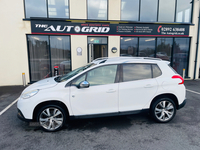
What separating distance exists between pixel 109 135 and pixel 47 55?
269 inches

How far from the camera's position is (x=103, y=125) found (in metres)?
3.66

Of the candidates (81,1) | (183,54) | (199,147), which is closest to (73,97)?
(199,147)

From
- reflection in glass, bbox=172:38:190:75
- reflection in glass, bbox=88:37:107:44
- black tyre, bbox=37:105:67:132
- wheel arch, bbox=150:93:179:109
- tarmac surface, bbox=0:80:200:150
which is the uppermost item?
reflection in glass, bbox=88:37:107:44

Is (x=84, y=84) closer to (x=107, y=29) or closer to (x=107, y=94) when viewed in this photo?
(x=107, y=94)

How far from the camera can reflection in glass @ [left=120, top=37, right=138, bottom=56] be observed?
29.3ft

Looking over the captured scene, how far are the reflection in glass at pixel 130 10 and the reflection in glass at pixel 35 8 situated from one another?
4700mm

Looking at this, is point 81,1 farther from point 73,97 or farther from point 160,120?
point 160,120

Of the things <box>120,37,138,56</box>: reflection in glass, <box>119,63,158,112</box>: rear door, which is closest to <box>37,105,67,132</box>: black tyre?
<box>119,63,158,112</box>: rear door

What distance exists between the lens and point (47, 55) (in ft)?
27.8

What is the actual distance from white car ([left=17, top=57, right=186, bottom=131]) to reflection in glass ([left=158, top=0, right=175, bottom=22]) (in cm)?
668

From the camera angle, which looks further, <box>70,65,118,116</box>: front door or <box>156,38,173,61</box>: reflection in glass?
<box>156,38,173,61</box>: reflection in glass

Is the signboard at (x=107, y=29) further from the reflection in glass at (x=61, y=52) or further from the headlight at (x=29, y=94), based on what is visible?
the headlight at (x=29, y=94)

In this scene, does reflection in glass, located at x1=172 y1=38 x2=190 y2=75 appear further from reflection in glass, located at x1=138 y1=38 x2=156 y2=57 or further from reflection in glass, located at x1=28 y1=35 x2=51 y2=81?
reflection in glass, located at x1=28 y1=35 x2=51 y2=81

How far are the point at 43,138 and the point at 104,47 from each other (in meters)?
6.85
